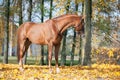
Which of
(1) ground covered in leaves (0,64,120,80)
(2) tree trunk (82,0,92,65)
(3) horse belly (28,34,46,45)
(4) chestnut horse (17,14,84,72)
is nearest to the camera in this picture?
(1) ground covered in leaves (0,64,120,80)

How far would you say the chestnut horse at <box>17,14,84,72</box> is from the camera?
38.2ft

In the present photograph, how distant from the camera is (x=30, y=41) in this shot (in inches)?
543

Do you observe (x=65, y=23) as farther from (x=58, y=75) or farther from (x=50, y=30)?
(x=58, y=75)

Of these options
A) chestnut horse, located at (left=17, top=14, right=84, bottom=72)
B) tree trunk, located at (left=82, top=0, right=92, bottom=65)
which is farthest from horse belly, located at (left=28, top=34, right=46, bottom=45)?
tree trunk, located at (left=82, top=0, right=92, bottom=65)

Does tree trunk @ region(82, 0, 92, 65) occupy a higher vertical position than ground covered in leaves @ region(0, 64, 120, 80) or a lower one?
higher

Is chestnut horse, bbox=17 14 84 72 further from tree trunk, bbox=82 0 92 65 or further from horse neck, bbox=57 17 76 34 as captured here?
tree trunk, bbox=82 0 92 65

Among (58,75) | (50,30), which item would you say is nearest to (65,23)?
(50,30)

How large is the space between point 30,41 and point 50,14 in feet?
62.4

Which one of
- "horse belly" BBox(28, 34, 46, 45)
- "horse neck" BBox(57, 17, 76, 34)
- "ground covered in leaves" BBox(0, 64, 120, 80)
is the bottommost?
"ground covered in leaves" BBox(0, 64, 120, 80)

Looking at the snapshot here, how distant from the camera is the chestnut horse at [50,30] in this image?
459 inches

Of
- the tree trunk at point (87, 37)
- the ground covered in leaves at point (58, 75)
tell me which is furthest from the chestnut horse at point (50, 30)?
the tree trunk at point (87, 37)

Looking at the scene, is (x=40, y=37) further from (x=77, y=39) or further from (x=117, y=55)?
(x=77, y=39)

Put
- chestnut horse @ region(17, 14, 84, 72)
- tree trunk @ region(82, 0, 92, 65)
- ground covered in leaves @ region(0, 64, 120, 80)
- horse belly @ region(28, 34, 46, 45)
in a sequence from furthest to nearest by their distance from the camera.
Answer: tree trunk @ region(82, 0, 92, 65)
horse belly @ region(28, 34, 46, 45)
chestnut horse @ region(17, 14, 84, 72)
ground covered in leaves @ region(0, 64, 120, 80)

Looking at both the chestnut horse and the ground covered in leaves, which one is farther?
the chestnut horse
